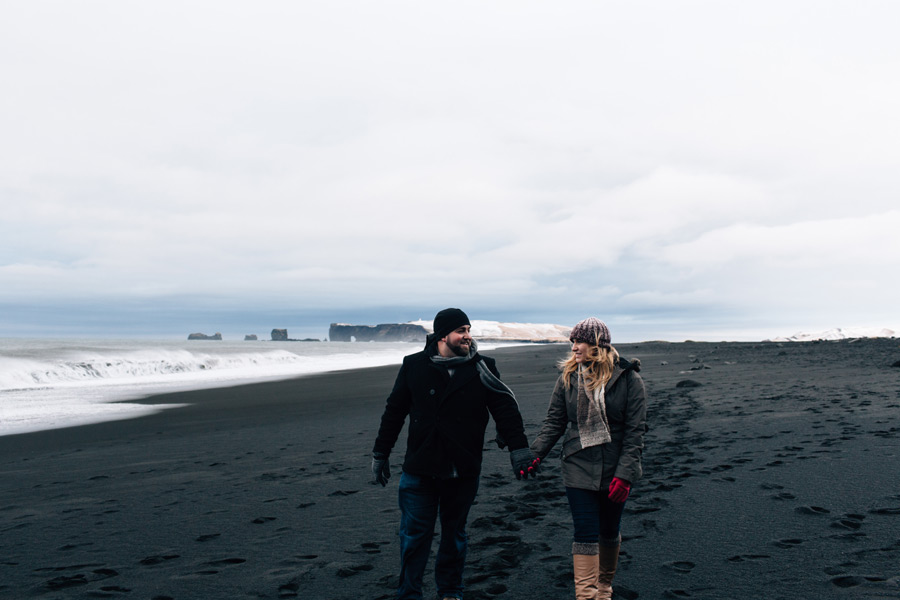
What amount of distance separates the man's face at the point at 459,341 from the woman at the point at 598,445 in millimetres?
738

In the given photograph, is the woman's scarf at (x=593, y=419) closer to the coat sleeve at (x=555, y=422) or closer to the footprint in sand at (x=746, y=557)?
the coat sleeve at (x=555, y=422)

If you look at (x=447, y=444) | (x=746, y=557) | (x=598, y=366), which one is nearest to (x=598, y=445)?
(x=598, y=366)

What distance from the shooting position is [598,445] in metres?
3.98

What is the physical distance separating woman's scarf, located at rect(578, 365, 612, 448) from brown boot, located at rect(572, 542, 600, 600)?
0.66 meters

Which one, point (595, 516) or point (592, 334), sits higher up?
point (592, 334)

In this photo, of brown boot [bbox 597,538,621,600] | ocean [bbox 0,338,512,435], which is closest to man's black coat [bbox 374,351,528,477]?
brown boot [bbox 597,538,621,600]

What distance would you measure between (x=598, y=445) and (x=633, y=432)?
0.25 m

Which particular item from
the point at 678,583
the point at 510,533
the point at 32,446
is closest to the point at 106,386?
the point at 32,446

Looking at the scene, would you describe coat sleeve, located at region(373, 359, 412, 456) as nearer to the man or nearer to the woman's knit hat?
the man

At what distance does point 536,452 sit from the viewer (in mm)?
4215

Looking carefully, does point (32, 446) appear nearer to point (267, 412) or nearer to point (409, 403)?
point (267, 412)

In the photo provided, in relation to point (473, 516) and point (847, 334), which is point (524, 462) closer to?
point (473, 516)

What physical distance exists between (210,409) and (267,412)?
7.17 feet

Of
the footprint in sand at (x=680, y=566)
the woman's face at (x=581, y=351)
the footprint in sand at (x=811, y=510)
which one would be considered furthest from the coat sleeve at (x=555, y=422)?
the footprint in sand at (x=811, y=510)
